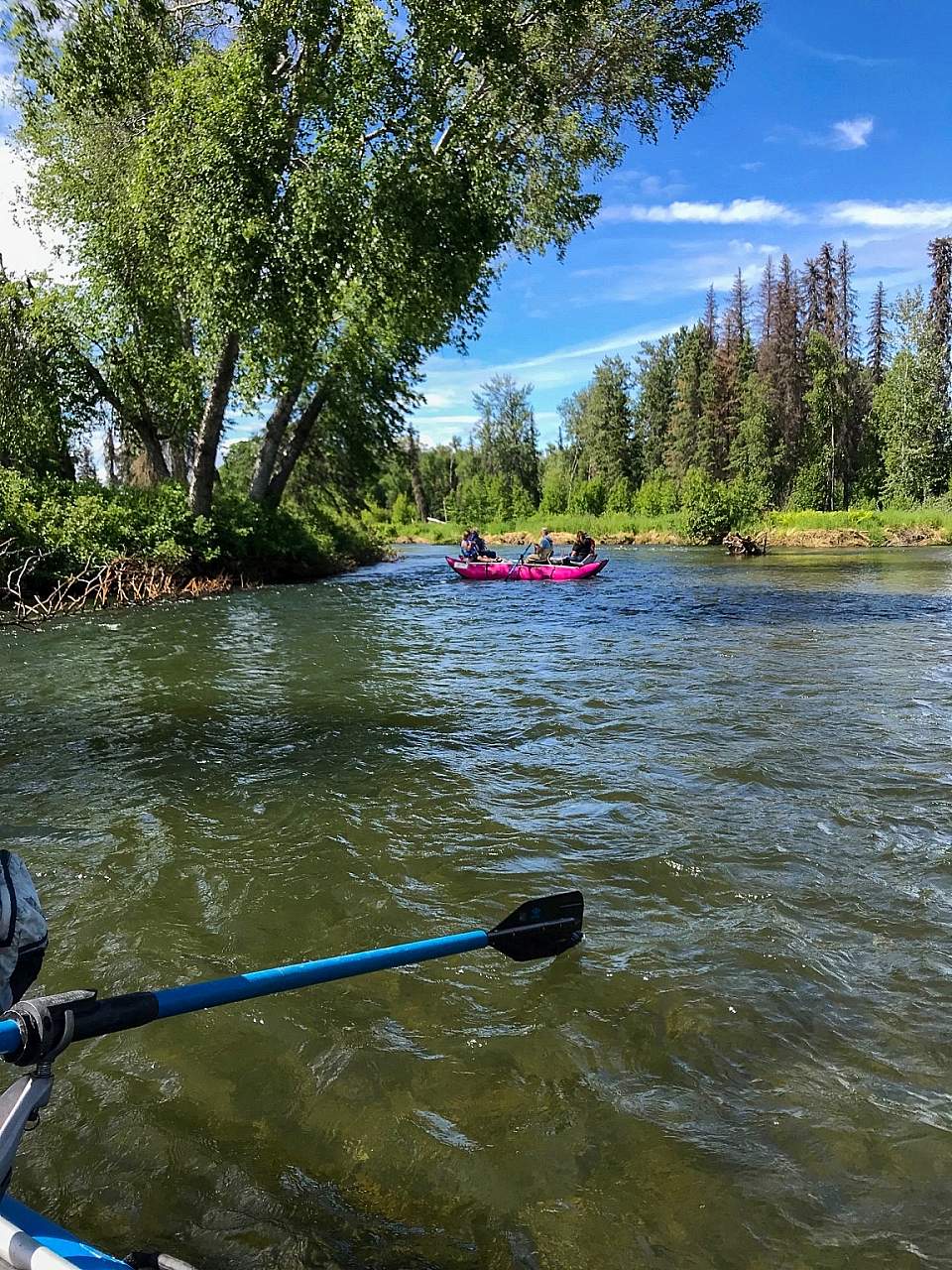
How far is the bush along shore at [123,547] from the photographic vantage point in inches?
700

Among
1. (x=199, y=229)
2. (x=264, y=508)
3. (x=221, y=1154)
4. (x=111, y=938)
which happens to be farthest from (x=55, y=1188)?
(x=264, y=508)

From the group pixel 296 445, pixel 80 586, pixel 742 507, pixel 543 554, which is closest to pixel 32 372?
pixel 80 586

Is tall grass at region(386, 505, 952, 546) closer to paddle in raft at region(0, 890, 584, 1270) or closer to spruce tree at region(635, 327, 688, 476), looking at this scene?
spruce tree at region(635, 327, 688, 476)

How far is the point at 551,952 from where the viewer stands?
3652mm

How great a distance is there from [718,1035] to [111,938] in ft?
9.53

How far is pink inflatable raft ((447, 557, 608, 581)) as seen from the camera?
24.7m

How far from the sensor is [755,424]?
5731cm

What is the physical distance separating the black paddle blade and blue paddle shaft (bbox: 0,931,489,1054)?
379 mm

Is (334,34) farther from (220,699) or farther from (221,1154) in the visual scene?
(221,1154)

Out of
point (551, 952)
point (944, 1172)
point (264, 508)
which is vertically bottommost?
point (944, 1172)

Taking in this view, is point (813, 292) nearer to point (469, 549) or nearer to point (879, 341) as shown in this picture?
point (879, 341)

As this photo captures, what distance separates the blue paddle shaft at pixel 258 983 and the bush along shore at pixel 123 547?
13323mm

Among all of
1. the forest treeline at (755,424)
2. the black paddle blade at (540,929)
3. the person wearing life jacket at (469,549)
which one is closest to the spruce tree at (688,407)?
the forest treeline at (755,424)

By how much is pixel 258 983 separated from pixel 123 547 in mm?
18999
